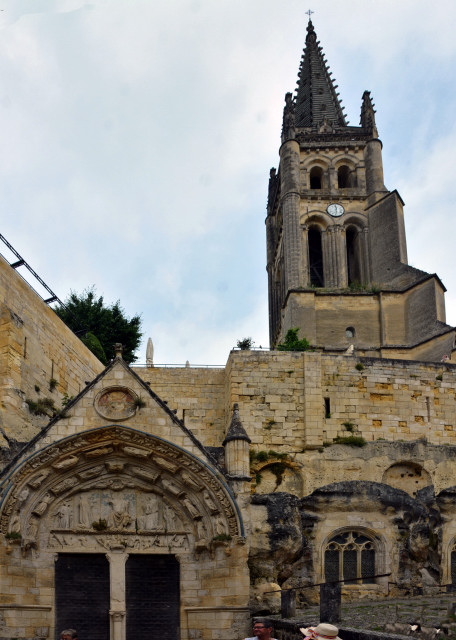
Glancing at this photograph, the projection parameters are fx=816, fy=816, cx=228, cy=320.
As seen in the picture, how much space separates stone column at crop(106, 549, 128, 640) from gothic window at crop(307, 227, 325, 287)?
32616mm

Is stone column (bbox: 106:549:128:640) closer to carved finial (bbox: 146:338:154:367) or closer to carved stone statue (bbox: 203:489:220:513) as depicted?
carved stone statue (bbox: 203:489:220:513)

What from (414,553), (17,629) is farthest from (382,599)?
(17,629)

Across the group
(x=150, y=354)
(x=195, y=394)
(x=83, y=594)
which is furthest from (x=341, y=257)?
(x=83, y=594)

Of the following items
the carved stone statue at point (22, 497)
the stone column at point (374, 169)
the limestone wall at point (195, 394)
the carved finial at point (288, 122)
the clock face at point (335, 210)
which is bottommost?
the carved stone statue at point (22, 497)

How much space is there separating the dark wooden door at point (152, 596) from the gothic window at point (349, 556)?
3.77 metres

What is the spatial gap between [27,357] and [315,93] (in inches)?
1548

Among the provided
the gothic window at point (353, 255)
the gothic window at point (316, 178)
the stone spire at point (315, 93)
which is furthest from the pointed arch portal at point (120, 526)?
the stone spire at point (315, 93)

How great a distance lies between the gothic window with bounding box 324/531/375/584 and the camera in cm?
1916

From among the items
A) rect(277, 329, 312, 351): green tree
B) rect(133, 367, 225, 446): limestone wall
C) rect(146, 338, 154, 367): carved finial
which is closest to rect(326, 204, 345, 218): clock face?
rect(277, 329, 312, 351): green tree

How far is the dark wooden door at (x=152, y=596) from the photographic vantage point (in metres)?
17.5

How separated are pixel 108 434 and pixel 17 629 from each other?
4326mm

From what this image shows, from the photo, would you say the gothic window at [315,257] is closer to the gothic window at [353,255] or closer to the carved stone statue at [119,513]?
the gothic window at [353,255]

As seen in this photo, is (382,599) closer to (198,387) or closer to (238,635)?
(238,635)

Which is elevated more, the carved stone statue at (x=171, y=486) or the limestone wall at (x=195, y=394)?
the limestone wall at (x=195, y=394)
